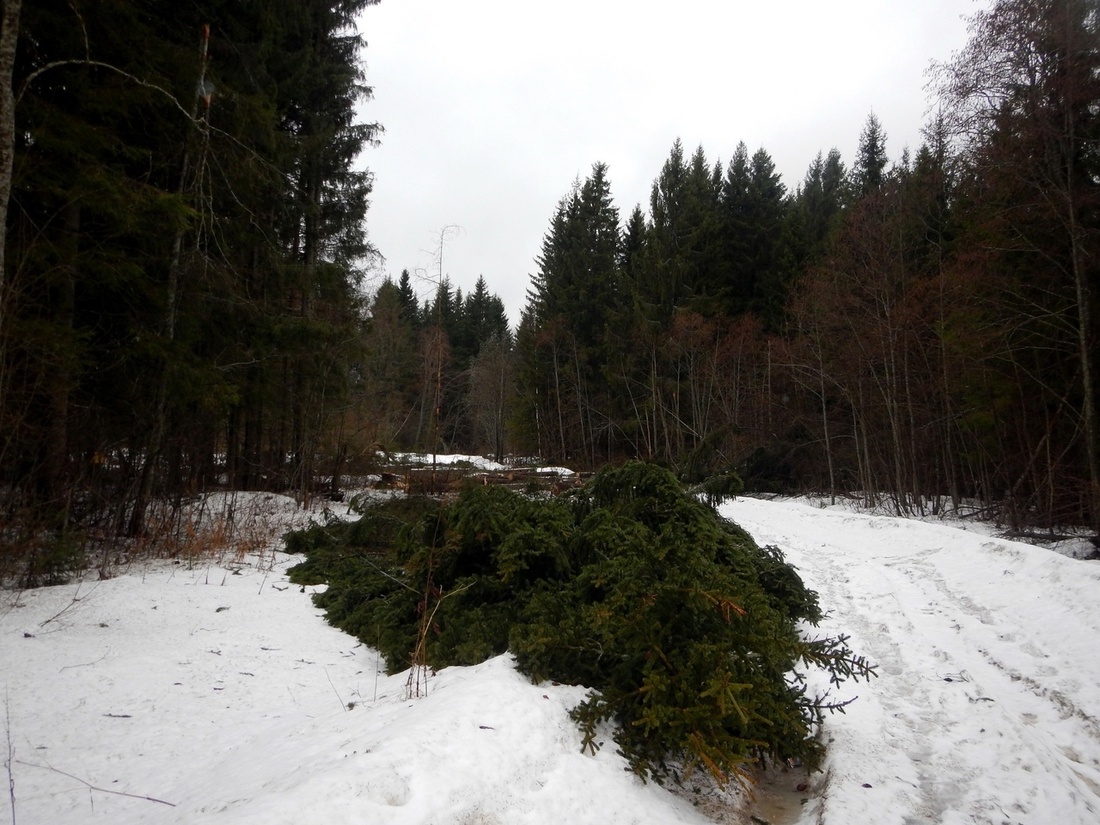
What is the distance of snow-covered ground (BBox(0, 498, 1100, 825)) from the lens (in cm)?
276

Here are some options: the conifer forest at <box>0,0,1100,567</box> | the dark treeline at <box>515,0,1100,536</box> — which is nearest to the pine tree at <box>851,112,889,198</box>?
the dark treeline at <box>515,0,1100,536</box>

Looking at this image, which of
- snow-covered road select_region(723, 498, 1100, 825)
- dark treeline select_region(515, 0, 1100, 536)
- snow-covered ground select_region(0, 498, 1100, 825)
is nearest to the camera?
snow-covered ground select_region(0, 498, 1100, 825)

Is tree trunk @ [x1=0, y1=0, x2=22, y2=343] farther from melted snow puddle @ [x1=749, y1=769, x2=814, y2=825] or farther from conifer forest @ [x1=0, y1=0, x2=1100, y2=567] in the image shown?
melted snow puddle @ [x1=749, y1=769, x2=814, y2=825]

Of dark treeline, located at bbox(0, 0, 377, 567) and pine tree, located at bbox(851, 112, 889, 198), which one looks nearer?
dark treeline, located at bbox(0, 0, 377, 567)

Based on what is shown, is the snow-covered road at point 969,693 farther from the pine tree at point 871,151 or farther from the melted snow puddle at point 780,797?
the pine tree at point 871,151

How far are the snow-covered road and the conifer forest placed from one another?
3.60 meters

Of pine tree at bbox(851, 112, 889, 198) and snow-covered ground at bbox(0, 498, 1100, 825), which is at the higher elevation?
pine tree at bbox(851, 112, 889, 198)

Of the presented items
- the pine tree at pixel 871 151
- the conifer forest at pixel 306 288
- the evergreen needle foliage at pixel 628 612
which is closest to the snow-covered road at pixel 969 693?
the evergreen needle foliage at pixel 628 612

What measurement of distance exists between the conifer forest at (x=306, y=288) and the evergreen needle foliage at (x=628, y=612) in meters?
3.65

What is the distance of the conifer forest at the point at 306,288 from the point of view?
6.93 meters

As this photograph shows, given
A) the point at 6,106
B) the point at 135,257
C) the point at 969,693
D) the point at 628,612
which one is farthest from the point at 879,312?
the point at 6,106

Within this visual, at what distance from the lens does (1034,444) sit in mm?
12922

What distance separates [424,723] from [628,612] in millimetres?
1387

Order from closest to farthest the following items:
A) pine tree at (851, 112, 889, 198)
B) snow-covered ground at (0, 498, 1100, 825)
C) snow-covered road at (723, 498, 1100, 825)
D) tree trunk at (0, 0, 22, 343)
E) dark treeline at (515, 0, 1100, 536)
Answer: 1. snow-covered ground at (0, 498, 1100, 825)
2. snow-covered road at (723, 498, 1100, 825)
3. tree trunk at (0, 0, 22, 343)
4. dark treeline at (515, 0, 1100, 536)
5. pine tree at (851, 112, 889, 198)
